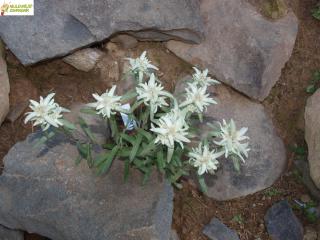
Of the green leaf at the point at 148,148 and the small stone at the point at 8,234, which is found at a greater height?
the green leaf at the point at 148,148

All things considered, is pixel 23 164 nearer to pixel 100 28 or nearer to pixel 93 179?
pixel 93 179

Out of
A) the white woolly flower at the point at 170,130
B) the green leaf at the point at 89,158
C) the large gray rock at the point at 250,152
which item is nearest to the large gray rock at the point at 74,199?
the green leaf at the point at 89,158

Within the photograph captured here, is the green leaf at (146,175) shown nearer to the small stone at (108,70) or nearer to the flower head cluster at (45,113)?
the flower head cluster at (45,113)


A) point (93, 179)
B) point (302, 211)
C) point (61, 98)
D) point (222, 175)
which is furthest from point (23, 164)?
point (302, 211)

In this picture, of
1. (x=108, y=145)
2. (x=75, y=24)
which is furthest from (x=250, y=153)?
(x=75, y=24)

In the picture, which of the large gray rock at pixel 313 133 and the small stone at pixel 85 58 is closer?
the large gray rock at pixel 313 133

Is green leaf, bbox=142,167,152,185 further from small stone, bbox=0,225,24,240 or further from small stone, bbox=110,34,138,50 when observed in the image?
small stone, bbox=110,34,138,50

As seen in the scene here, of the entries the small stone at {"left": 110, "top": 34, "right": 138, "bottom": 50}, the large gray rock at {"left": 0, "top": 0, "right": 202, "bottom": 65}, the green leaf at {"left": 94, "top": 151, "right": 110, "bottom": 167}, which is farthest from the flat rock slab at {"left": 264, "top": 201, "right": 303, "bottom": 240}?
the small stone at {"left": 110, "top": 34, "right": 138, "bottom": 50}
